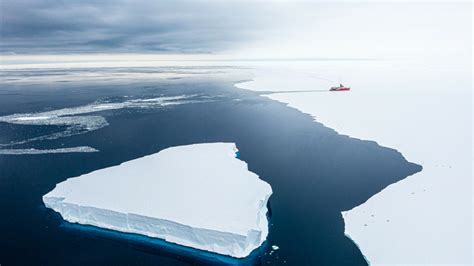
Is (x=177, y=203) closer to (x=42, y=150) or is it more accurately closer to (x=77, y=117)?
(x=42, y=150)

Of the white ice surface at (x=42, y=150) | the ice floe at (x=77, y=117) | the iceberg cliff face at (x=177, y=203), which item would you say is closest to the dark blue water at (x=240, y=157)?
the iceberg cliff face at (x=177, y=203)

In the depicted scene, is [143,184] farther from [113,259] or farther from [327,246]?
[327,246]

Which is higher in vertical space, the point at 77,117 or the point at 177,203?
the point at 77,117

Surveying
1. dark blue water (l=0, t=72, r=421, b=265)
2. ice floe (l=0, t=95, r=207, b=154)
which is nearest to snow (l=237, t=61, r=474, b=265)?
Answer: dark blue water (l=0, t=72, r=421, b=265)

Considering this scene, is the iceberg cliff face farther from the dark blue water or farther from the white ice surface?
the white ice surface

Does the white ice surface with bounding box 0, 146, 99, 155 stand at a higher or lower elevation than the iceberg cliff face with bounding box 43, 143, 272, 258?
higher

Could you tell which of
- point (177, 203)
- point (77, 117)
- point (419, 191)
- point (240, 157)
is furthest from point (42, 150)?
point (419, 191)
